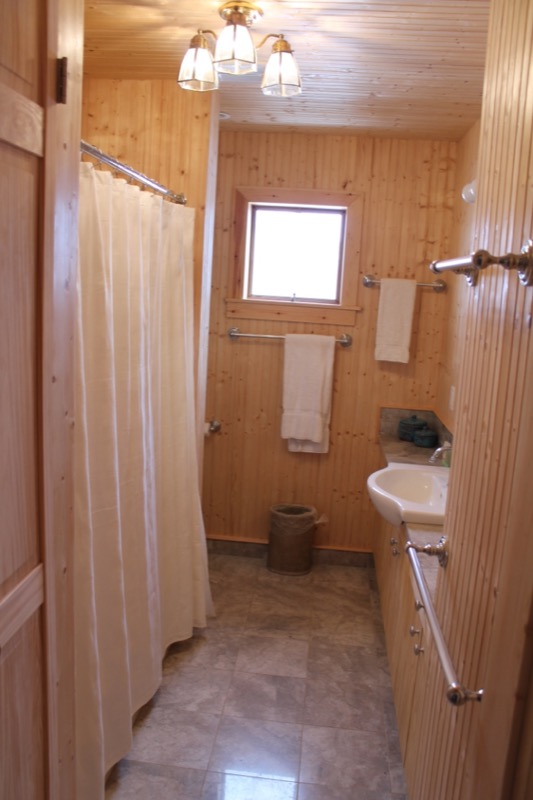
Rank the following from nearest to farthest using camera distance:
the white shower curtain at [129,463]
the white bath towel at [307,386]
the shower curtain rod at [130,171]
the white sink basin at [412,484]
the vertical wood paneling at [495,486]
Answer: the vertical wood paneling at [495,486] < the shower curtain rod at [130,171] < the white shower curtain at [129,463] < the white sink basin at [412,484] < the white bath towel at [307,386]

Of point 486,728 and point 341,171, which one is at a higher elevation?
point 341,171

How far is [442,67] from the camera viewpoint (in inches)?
97.9

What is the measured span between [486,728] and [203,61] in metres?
2.11

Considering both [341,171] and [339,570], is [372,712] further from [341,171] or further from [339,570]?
[341,171]

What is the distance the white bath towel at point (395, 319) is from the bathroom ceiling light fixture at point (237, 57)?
1561 millimetres

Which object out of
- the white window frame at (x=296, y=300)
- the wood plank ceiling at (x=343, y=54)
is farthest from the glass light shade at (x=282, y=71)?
the white window frame at (x=296, y=300)

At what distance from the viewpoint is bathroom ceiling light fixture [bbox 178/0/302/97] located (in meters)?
2.03

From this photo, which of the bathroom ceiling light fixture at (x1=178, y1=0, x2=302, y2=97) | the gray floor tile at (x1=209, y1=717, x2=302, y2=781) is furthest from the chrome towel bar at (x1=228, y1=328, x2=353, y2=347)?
the gray floor tile at (x1=209, y1=717, x2=302, y2=781)

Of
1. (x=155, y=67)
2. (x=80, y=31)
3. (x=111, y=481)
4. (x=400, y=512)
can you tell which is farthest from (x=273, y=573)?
(x=80, y=31)

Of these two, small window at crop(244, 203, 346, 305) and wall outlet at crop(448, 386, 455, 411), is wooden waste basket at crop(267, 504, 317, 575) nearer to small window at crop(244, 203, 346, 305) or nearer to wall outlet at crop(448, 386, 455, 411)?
wall outlet at crop(448, 386, 455, 411)

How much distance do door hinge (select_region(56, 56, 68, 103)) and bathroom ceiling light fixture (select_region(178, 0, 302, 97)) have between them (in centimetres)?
99

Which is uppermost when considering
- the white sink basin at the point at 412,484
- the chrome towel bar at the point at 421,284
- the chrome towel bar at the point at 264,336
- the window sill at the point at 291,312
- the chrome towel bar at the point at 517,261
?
the chrome towel bar at the point at 421,284

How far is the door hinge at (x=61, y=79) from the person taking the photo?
1.17 metres

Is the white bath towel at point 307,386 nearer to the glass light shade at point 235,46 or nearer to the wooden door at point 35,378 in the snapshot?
the glass light shade at point 235,46
